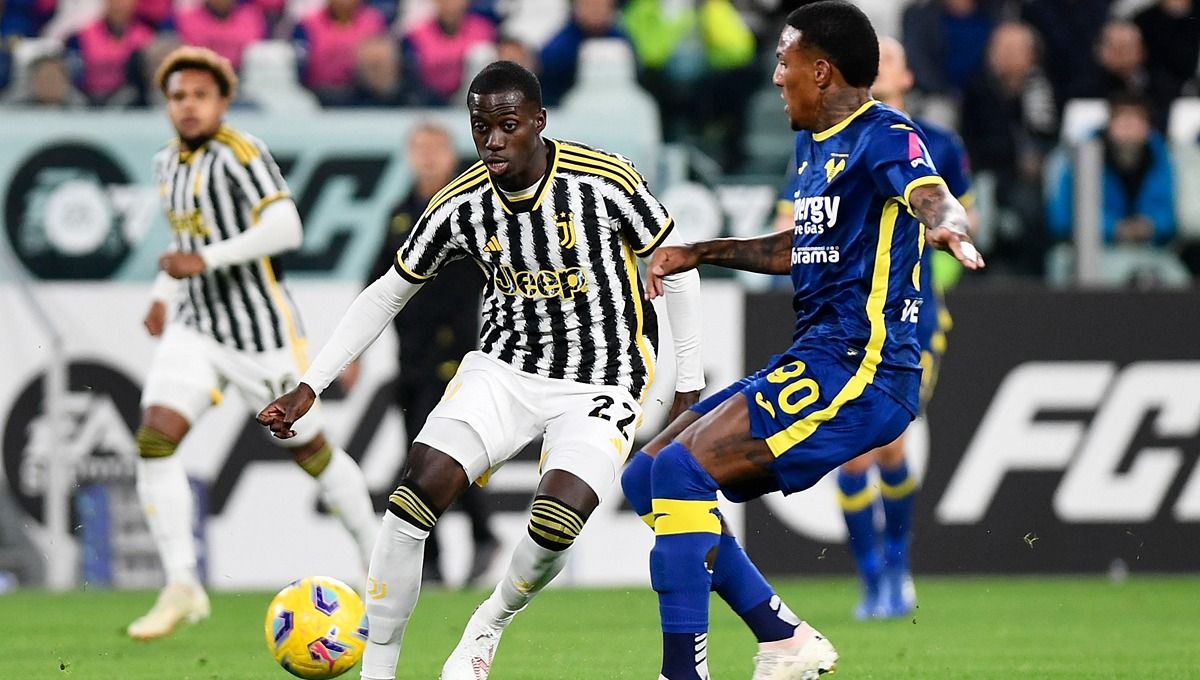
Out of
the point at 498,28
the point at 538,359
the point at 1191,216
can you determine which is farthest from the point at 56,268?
the point at 1191,216

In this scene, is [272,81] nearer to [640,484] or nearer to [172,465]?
[172,465]

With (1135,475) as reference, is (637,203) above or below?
above

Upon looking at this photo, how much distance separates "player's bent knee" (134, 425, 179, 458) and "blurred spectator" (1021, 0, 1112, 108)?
303 inches

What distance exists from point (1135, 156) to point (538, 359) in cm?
650

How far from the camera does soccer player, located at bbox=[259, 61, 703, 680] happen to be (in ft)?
20.2

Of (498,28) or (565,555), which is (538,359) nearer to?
(565,555)

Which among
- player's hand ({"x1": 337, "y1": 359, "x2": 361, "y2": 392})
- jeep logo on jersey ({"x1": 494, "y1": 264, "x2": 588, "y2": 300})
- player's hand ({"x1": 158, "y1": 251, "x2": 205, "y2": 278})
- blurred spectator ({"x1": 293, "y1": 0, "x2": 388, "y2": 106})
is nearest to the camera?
jeep logo on jersey ({"x1": 494, "y1": 264, "x2": 588, "y2": 300})

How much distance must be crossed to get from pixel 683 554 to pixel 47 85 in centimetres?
790

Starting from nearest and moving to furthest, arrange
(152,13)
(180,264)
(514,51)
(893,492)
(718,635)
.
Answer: (180,264) < (718,635) < (893,492) < (514,51) < (152,13)

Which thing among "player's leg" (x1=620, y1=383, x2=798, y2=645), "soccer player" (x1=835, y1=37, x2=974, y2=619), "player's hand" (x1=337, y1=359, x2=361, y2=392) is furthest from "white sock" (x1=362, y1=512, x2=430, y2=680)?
"player's hand" (x1=337, y1=359, x2=361, y2=392)

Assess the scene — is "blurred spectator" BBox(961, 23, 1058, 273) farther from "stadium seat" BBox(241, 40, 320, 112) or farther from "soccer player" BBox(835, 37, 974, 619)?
"stadium seat" BBox(241, 40, 320, 112)

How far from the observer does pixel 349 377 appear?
1112 cm

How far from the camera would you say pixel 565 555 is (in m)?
6.48

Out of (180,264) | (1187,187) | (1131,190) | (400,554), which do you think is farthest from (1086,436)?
(400,554)
